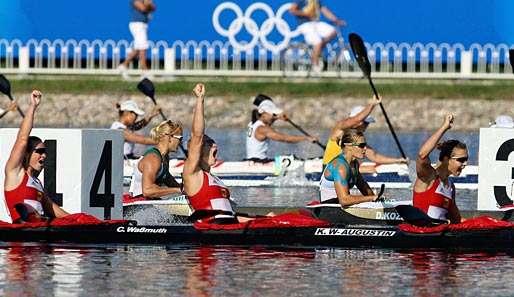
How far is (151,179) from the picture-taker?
18.6 meters

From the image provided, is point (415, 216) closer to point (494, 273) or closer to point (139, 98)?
point (494, 273)

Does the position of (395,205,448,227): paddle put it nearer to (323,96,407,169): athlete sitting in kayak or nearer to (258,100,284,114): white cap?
(323,96,407,169): athlete sitting in kayak

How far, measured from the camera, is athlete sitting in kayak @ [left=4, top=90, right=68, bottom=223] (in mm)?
16344

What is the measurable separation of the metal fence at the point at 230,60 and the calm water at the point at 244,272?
22939 mm

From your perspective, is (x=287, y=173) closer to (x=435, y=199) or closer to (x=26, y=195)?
(x=435, y=199)

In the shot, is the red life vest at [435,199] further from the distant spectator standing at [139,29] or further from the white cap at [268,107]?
the distant spectator standing at [139,29]

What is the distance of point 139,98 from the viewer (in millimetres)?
39188

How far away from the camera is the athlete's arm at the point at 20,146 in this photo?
1609cm

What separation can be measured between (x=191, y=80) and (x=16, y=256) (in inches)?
922

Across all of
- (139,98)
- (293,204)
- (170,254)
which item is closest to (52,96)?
(139,98)

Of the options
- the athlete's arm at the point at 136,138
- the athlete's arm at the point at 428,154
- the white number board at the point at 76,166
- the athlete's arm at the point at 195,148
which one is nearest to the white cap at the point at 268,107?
the athlete's arm at the point at 136,138

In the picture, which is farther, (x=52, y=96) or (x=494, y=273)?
(x=52, y=96)

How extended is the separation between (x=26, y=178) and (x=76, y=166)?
1058mm

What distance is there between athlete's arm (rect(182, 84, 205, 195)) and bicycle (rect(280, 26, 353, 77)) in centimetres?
2252
